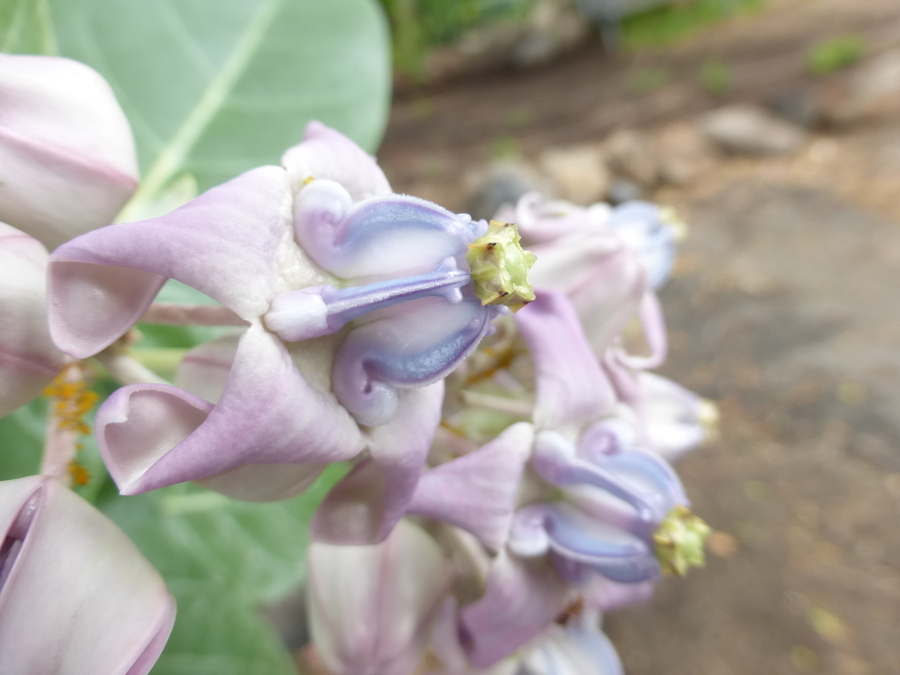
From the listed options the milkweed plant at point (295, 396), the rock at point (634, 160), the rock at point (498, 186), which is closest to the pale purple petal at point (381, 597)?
the milkweed plant at point (295, 396)

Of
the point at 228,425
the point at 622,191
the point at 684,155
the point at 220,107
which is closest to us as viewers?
the point at 228,425

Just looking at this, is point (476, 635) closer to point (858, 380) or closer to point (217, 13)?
point (217, 13)

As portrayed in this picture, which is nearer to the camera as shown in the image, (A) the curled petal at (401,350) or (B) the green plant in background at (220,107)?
(A) the curled petal at (401,350)

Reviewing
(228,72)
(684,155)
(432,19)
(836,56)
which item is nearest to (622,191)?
(684,155)

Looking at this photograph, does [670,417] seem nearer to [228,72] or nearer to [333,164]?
[333,164]

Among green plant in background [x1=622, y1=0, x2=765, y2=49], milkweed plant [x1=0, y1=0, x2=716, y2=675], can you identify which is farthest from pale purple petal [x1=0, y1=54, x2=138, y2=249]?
green plant in background [x1=622, y1=0, x2=765, y2=49]

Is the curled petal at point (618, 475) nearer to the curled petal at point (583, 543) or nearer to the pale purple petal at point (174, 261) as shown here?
the curled petal at point (583, 543)
